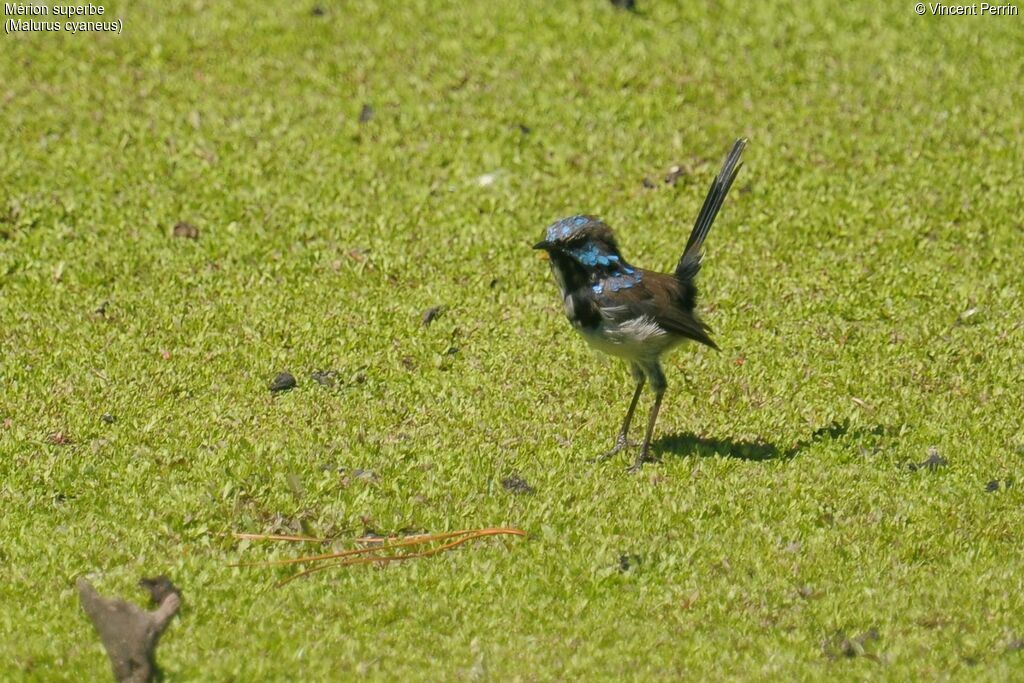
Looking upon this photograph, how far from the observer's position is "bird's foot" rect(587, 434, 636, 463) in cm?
897

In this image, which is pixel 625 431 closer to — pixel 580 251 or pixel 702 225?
pixel 580 251

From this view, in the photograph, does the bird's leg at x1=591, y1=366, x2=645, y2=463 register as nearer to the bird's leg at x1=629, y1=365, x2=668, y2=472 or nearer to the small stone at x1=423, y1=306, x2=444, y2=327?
the bird's leg at x1=629, y1=365, x2=668, y2=472

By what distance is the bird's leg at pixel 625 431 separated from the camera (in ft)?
29.5

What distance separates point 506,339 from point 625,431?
5.94ft

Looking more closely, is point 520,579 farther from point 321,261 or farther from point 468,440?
point 321,261

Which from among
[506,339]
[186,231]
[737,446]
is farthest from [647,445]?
[186,231]

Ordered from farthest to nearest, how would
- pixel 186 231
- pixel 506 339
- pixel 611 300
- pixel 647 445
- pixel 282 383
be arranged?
pixel 186 231
pixel 506 339
pixel 282 383
pixel 647 445
pixel 611 300

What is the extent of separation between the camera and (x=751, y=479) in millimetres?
8633

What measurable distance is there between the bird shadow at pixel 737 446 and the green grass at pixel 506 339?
0.03 m

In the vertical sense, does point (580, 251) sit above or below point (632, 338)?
above

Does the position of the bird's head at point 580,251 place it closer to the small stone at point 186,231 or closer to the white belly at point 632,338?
the white belly at point 632,338

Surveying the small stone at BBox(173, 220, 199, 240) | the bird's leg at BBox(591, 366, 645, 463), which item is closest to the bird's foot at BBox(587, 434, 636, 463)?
the bird's leg at BBox(591, 366, 645, 463)

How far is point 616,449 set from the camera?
29.7 ft

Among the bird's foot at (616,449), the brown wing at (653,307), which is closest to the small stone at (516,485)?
the bird's foot at (616,449)
